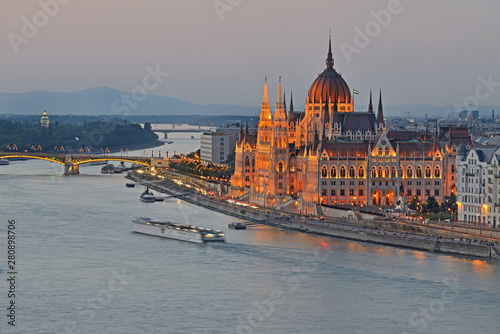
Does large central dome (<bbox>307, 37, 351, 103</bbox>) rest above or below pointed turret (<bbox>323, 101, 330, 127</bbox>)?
above

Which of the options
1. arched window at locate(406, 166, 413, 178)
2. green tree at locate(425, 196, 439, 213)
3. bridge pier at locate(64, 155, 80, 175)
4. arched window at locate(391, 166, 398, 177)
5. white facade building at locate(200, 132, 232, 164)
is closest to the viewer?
green tree at locate(425, 196, 439, 213)

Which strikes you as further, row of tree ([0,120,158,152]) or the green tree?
row of tree ([0,120,158,152])

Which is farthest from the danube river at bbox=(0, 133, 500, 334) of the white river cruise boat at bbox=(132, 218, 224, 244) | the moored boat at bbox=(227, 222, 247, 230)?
the white river cruise boat at bbox=(132, 218, 224, 244)

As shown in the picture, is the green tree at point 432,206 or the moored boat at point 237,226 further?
the green tree at point 432,206

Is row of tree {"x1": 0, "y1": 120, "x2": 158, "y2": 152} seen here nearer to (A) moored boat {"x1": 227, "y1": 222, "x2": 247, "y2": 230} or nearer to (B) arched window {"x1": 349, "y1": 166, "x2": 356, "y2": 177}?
(B) arched window {"x1": 349, "y1": 166, "x2": 356, "y2": 177}

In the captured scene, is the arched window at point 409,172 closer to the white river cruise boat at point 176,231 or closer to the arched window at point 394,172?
the arched window at point 394,172

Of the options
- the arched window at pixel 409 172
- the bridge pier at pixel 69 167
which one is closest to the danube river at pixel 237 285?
the arched window at pixel 409 172

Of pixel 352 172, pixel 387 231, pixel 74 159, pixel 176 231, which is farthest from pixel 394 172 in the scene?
pixel 74 159
